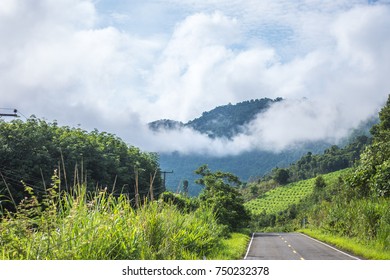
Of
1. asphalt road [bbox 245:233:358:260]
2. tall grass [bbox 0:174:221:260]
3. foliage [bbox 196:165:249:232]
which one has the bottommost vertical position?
asphalt road [bbox 245:233:358:260]

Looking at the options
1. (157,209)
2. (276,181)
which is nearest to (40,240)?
(157,209)

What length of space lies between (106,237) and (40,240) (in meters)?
1.07

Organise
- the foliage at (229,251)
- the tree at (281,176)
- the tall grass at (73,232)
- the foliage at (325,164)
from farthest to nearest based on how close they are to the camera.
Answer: the foliage at (325,164) < the tree at (281,176) < the foliage at (229,251) < the tall grass at (73,232)

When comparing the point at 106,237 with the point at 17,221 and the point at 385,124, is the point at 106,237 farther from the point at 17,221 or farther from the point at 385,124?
the point at 385,124

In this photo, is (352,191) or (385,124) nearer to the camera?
(352,191)

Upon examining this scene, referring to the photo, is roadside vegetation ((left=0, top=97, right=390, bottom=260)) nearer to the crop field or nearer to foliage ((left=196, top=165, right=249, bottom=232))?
foliage ((left=196, top=165, right=249, bottom=232))

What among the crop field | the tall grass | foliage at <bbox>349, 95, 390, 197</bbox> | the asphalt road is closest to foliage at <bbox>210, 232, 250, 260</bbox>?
the asphalt road

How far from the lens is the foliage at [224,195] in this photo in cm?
4156

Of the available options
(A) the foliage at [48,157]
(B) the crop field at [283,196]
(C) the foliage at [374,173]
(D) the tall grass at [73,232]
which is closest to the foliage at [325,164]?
(B) the crop field at [283,196]

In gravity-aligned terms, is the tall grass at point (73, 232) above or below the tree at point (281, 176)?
below

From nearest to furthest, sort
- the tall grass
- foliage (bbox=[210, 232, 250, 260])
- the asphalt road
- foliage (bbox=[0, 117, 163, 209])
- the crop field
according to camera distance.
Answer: the tall grass < foliage (bbox=[210, 232, 250, 260]) < the asphalt road < foliage (bbox=[0, 117, 163, 209]) < the crop field

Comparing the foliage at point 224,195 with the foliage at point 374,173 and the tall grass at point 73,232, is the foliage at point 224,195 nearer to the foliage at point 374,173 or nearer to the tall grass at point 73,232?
the foliage at point 374,173

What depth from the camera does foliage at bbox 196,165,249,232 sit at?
41.6 metres

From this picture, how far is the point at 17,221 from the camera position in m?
6.61
